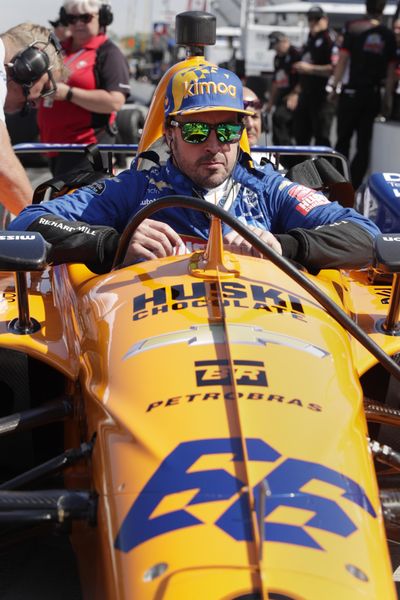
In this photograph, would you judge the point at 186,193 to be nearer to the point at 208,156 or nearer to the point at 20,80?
the point at 208,156

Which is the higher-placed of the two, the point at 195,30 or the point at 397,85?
the point at 195,30

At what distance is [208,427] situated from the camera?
190 centimetres

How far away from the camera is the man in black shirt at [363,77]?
8.83 metres

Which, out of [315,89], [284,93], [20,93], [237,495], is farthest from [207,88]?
[284,93]

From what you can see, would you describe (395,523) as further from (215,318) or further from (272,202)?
(272,202)

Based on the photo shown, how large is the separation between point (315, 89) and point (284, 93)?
80.3 inches

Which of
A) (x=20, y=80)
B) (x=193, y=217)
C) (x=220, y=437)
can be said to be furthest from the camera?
(x=20, y=80)

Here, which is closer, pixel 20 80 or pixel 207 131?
pixel 207 131

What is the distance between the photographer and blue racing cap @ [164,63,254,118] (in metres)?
3.02

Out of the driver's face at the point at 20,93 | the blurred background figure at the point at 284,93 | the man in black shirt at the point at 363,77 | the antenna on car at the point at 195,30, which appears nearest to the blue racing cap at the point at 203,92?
the antenna on car at the point at 195,30

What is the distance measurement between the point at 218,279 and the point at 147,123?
201cm

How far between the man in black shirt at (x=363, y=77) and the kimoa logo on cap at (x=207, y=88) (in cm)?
591

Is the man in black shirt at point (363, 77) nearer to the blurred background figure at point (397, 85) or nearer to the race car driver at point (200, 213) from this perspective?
the blurred background figure at point (397, 85)

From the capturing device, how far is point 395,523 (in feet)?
6.30
